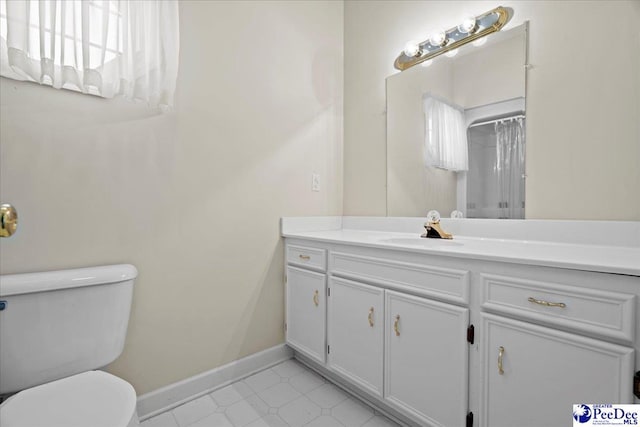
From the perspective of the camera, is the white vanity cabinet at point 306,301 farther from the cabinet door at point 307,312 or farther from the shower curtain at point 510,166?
the shower curtain at point 510,166

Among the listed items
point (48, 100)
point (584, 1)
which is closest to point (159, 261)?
point (48, 100)

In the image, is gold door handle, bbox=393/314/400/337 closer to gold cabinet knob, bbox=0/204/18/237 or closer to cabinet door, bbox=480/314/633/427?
cabinet door, bbox=480/314/633/427

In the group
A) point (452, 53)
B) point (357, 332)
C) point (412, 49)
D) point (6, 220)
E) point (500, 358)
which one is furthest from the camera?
point (412, 49)

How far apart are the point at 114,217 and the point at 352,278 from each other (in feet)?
3.69

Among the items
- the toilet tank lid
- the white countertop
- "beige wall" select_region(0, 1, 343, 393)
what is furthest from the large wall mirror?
the toilet tank lid

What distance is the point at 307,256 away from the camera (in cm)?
179

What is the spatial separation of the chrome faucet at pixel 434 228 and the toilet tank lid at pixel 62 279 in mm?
1433

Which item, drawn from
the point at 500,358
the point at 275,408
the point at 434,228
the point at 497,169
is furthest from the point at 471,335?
the point at 275,408

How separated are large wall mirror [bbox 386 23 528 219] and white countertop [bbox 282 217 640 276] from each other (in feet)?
0.56

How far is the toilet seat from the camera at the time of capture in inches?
32.0

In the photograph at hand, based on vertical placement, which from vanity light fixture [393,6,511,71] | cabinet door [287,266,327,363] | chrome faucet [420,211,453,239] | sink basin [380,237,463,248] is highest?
vanity light fixture [393,6,511,71]

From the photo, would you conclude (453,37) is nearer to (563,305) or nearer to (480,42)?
(480,42)

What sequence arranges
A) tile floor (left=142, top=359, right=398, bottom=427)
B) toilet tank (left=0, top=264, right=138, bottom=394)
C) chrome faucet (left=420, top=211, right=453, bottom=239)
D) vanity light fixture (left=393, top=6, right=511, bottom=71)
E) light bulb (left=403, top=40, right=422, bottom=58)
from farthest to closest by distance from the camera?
light bulb (left=403, top=40, right=422, bottom=58) → chrome faucet (left=420, top=211, right=453, bottom=239) → vanity light fixture (left=393, top=6, right=511, bottom=71) → tile floor (left=142, top=359, right=398, bottom=427) → toilet tank (left=0, top=264, right=138, bottom=394)

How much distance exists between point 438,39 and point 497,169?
81cm
